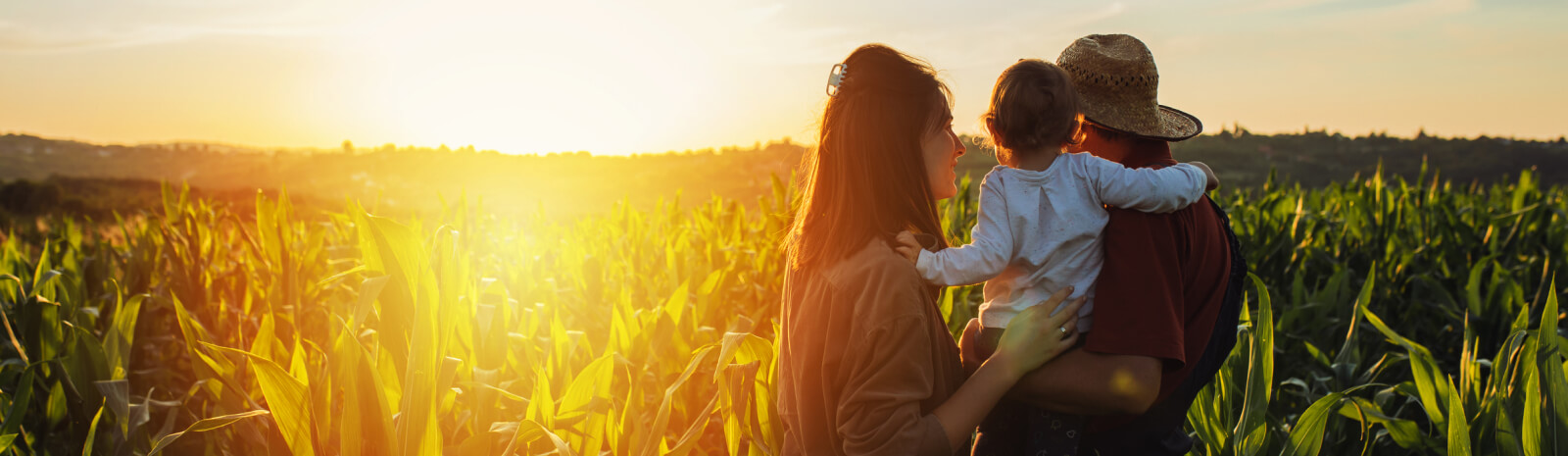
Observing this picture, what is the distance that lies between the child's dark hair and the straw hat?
0.29ft

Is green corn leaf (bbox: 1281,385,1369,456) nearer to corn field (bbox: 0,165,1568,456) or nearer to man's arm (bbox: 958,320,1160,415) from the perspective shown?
corn field (bbox: 0,165,1568,456)

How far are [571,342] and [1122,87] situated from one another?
4.80 ft

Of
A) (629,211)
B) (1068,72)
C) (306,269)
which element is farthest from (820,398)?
(629,211)

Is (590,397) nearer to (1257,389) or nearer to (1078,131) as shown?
(1078,131)

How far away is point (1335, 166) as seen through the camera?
2917cm

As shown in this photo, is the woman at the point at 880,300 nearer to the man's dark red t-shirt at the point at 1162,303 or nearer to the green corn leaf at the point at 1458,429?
the man's dark red t-shirt at the point at 1162,303

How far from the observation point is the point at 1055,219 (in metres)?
1.24

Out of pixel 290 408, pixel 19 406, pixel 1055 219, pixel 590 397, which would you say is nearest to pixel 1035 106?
pixel 1055 219

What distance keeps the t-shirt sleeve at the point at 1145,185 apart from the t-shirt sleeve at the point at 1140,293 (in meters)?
0.03

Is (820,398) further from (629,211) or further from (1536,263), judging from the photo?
(1536,263)

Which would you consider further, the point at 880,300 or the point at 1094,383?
the point at 1094,383

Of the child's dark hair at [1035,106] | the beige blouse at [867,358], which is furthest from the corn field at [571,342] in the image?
the child's dark hair at [1035,106]

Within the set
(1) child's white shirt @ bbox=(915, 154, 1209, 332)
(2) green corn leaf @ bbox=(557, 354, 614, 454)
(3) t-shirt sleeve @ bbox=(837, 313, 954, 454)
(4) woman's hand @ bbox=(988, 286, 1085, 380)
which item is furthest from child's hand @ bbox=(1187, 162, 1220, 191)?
(2) green corn leaf @ bbox=(557, 354, 614, 454)

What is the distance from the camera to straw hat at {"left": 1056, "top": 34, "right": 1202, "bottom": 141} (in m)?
1.32
